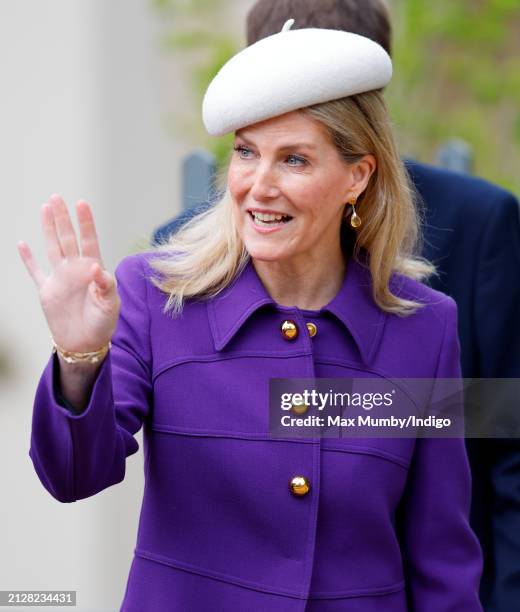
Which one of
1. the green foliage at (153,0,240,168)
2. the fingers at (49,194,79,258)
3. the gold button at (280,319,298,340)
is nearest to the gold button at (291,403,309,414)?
the gold button at (280,319,298,340)

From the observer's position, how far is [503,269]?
137 inches

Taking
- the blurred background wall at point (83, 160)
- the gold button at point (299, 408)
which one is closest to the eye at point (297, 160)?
the gold button at point (299, 408)

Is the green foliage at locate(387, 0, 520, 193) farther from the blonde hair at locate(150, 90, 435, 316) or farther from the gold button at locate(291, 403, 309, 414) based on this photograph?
the gold button at locate(291, 403, 309, 414)

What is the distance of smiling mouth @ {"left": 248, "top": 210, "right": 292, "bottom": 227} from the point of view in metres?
2.76

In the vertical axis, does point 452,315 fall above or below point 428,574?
above

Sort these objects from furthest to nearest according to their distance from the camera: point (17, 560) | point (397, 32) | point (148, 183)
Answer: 1. point (397, 32)
2. point (148, 183)
3. point (17, 560)

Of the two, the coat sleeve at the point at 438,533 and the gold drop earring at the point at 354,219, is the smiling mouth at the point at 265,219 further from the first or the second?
the coat sleeve at the point at 438,533

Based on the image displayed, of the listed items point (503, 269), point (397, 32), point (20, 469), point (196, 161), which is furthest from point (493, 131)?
point (503, 269)

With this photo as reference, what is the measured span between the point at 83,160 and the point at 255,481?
414cm

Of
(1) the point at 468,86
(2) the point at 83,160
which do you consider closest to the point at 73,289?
(2) the point at 83,160

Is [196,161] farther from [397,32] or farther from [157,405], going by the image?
[397,32]

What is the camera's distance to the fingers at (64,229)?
92.7 inches

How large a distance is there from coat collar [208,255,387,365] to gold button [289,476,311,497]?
0.31 meters

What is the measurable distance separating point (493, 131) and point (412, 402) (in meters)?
7.30
